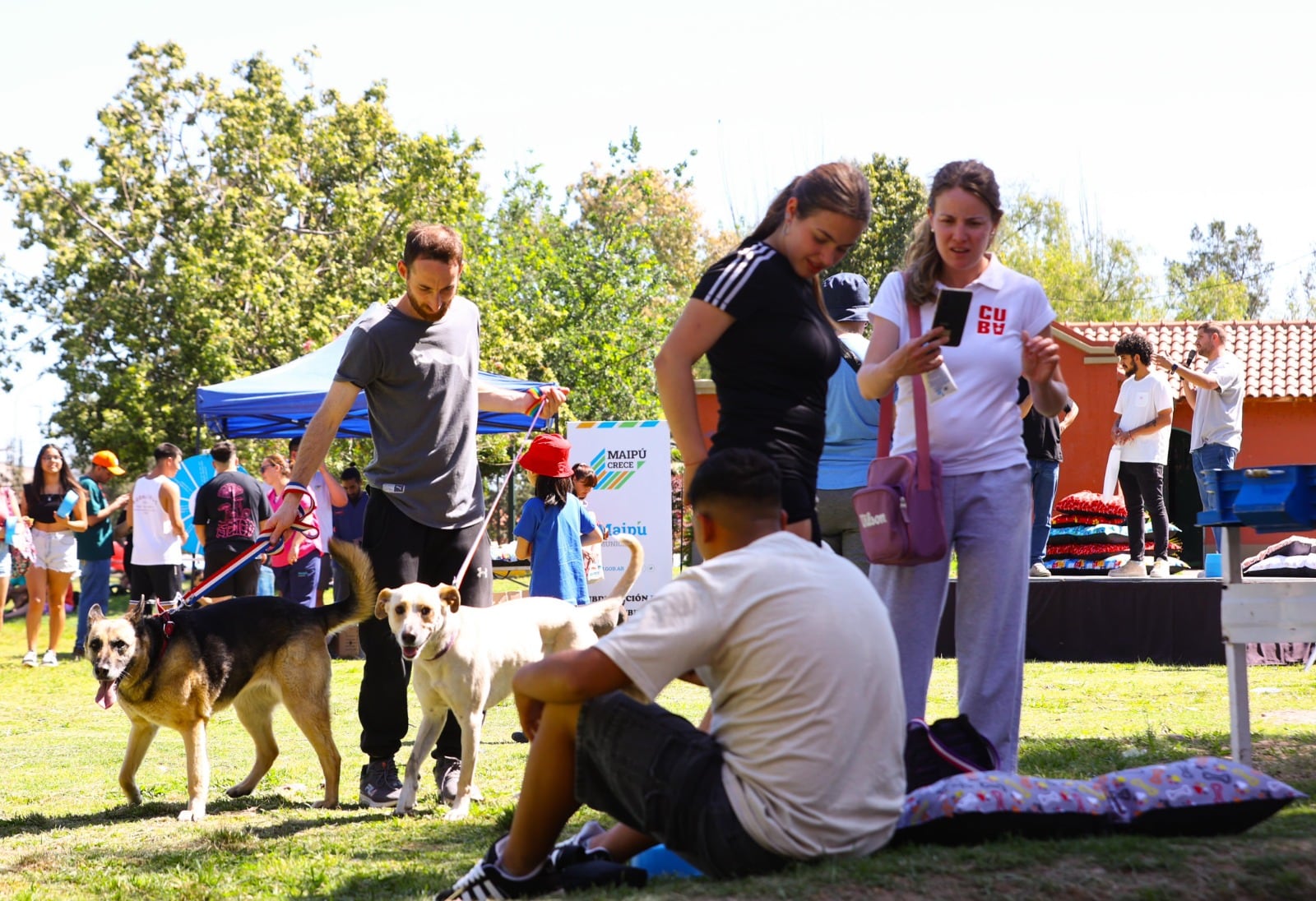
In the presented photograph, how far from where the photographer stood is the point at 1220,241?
78000 millimetres

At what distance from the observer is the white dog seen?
5117 millimetres

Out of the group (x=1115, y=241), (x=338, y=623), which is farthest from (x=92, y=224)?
(x=1115, y=241)

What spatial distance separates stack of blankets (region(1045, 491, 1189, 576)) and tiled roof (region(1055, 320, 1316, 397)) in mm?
17199

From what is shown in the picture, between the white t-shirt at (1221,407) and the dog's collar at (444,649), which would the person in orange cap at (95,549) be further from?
the white t-shirt at (1221,407)

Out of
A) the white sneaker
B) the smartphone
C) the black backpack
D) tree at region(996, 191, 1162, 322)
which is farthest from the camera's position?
tree at region(996, 191, 1162, 322)

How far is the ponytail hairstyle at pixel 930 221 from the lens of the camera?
408 cm

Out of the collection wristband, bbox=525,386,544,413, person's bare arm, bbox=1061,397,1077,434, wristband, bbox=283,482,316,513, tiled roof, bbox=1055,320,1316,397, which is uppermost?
tiled roof, bbox=1055,320,1316,397

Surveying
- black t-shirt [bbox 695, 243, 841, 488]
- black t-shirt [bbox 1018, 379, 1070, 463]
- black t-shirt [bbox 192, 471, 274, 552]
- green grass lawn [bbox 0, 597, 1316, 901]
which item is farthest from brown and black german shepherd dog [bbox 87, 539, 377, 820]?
black t-shirt [bbox 192, 471, 274, 552]

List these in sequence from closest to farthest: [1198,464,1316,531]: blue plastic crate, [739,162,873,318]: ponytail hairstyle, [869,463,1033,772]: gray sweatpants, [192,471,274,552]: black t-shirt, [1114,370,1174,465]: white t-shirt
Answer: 1. [739,162,873,318]: ponytail hairstyle
2. [869,463,1033,772]: gray sweatpants
3. [1198,464,1316,531]: blue plastic crate
4. [1114,370,1174,465]: white t-shirt
5. [192,471,274,552]: black t-shirt

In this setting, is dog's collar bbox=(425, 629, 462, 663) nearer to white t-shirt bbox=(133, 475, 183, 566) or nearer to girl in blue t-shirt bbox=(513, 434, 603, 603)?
girl in blue t-shirt bbox=(513, 434, 603, 603)

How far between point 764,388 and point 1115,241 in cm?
5611

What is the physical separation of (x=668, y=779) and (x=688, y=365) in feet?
4.20

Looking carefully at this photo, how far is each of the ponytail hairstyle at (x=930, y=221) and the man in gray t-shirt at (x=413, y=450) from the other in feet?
5.99

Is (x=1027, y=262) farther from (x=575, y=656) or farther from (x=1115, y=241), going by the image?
(x=575, y=656)
